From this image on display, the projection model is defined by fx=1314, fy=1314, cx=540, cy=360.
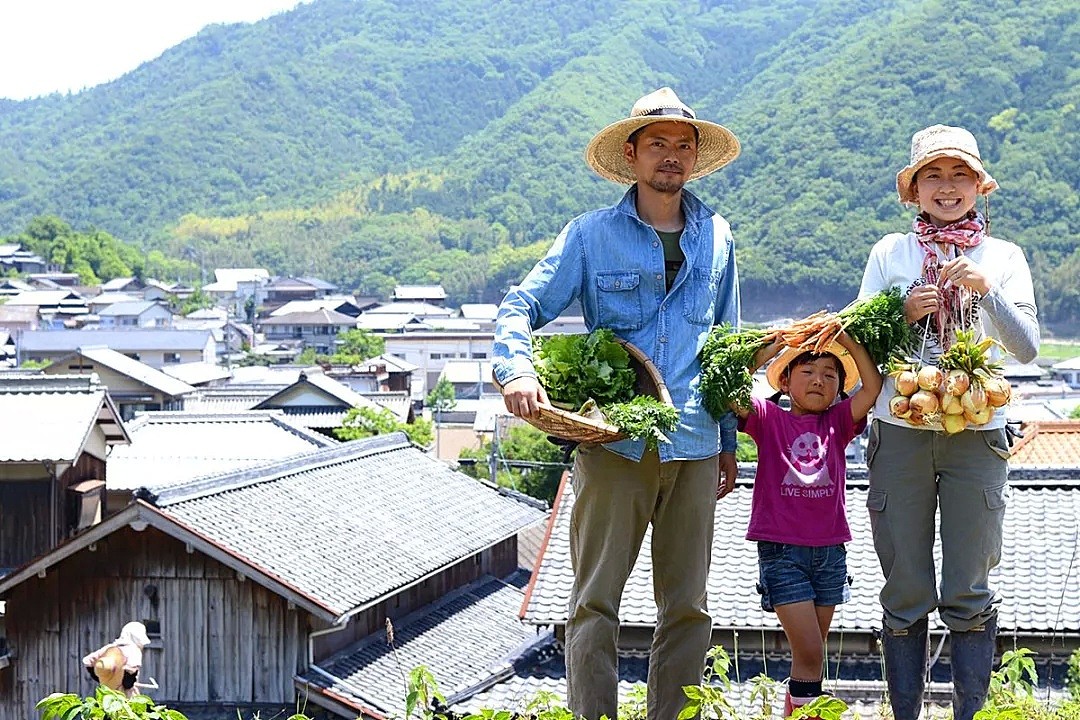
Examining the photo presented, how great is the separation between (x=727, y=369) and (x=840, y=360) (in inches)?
17.0

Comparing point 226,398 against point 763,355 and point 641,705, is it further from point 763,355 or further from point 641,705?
point 763,355

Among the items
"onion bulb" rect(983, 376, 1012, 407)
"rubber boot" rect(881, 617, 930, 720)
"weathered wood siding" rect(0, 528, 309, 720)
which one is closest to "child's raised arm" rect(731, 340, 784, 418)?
"onion bulb" rect(983, 376, 1012, 407)

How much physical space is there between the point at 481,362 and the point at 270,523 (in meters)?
46.5

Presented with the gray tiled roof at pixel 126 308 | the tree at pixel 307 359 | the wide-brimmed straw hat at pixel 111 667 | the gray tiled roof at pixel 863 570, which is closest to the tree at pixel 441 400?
the tree at pixel 307 359

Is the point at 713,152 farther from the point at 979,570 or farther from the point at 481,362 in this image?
the point at 481,362

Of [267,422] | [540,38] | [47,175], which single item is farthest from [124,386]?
[540,38]

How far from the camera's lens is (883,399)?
13.7ft

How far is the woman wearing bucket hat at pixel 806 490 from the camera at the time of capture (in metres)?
4.12

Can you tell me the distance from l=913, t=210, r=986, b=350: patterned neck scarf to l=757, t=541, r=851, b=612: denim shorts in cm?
76

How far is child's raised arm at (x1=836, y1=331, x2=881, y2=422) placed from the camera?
4.09 m

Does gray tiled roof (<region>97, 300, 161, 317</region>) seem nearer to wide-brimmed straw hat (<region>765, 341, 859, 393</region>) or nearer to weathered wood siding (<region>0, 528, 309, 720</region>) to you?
weathered wood siding (<region>0, 528, 309, 720</region>)

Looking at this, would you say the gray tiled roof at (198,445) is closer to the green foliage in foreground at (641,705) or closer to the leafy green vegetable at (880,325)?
the green foliage in foreground at (641,705)

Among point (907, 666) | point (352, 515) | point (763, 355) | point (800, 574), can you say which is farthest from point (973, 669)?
point (352, 515)

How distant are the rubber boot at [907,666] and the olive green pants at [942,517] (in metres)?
0.05
